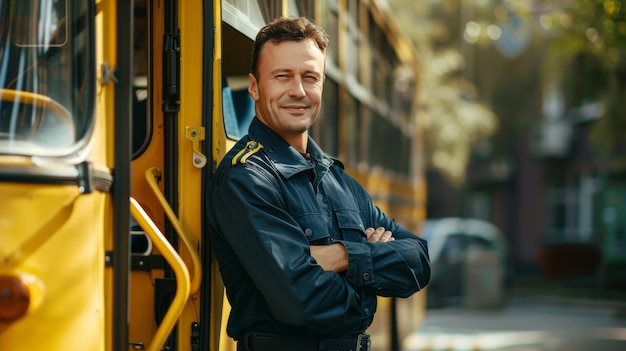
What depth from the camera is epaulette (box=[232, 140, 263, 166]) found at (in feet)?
10.6

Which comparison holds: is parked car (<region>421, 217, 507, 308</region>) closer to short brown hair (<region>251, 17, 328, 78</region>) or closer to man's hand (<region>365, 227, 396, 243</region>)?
man's hand (<region>365, 227, 396, 243</region>)

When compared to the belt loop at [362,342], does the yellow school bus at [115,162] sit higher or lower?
higher

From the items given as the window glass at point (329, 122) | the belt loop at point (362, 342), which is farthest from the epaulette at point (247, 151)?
the window glass at point (329, 122)

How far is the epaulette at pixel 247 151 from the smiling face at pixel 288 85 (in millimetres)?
99

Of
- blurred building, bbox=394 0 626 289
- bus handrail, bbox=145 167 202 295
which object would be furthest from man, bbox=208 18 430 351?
blurred building, bbox=394 0 626 289

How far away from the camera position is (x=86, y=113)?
293cm

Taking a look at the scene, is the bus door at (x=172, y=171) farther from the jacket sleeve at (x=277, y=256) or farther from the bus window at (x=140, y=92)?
the jacket sleeve at (x=277, y=256)

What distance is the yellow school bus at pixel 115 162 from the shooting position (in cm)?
266

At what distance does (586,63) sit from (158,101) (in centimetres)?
1256

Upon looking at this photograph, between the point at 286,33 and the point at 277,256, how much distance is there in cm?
77

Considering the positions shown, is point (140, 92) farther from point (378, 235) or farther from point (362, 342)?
point (362, 342)

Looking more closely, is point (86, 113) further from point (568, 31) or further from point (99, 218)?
point (568, 31)

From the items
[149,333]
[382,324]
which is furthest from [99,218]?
[382,324]

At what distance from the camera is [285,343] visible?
3176 mm
